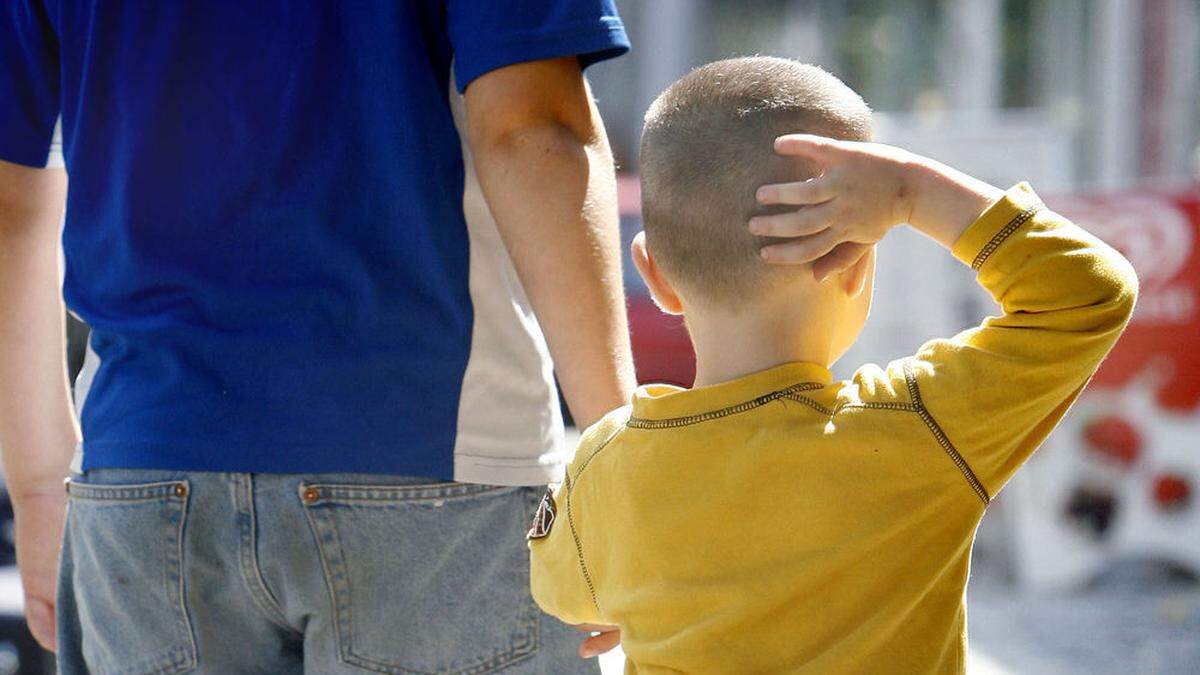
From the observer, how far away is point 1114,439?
19.1ft

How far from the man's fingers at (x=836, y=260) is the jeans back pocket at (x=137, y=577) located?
0.78m

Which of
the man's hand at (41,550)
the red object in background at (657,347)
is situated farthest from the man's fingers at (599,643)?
the red object in background at (657,347)

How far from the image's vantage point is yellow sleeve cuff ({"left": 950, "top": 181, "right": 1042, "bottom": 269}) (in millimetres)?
1498

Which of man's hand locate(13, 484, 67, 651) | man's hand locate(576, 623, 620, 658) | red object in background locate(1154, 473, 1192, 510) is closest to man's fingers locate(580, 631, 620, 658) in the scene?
man's hand locate(576, 623, 620, 658)

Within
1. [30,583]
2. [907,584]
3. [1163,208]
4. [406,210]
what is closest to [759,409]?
[907,584]

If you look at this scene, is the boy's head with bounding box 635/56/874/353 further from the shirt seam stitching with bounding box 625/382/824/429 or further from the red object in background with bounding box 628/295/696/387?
the red object in background with bounding box 628/295/696/387

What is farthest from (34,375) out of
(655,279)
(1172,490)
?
(1172,490)

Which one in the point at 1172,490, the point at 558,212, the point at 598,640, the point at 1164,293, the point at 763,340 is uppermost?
the point at 558,212

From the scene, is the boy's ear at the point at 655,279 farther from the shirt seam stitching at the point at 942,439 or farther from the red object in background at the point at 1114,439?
the red object in background at the point at 1114,439

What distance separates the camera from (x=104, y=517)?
1824mm

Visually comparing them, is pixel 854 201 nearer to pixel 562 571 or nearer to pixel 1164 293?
pixel 562 571

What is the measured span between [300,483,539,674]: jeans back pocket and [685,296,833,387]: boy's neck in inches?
14.0

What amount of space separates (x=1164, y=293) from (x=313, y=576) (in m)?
4.73

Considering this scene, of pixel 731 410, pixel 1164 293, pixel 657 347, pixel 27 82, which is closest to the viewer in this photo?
pixel 731 410
